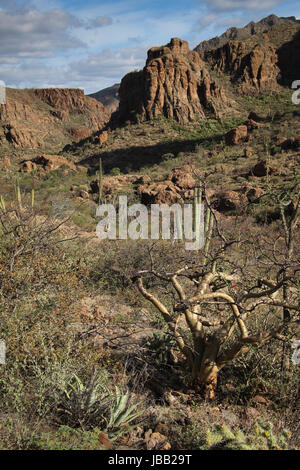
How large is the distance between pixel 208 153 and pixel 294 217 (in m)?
22.7

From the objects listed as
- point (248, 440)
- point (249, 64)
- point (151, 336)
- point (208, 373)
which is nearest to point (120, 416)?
point (208, 373)

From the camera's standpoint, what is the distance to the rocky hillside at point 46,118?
53750mm

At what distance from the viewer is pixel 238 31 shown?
281 ft

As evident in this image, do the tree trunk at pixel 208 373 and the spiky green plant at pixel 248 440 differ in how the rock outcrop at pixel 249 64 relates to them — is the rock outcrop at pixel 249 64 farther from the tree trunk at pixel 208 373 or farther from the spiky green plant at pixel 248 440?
the spiky green plant at pixel 248 440

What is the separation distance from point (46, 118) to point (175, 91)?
141 feet

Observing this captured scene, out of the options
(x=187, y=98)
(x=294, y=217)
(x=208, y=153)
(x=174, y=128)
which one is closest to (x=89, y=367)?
(x=294, y=217)

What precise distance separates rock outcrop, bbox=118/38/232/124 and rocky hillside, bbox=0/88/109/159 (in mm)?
22095

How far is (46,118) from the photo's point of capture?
71125mm

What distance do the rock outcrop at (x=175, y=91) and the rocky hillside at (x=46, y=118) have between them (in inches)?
870

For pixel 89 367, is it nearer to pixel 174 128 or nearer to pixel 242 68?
pixel 174 128

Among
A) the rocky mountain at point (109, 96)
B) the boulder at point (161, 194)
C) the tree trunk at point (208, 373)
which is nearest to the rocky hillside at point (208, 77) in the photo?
the boulder at point (161, 194)


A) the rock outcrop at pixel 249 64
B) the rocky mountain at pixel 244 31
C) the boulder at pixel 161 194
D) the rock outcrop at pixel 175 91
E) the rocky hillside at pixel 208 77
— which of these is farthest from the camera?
the rocky mountain at pixel 244 31

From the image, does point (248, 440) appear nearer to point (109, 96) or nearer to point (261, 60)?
point (261, 60)

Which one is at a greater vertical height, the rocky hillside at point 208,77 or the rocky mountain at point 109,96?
the rocky mountain at point 109,96
